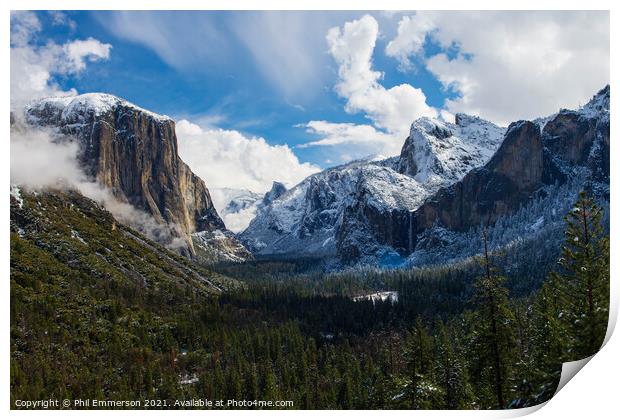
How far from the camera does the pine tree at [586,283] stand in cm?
3036

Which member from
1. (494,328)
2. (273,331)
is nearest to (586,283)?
(494,328)

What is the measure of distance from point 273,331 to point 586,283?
8465cm

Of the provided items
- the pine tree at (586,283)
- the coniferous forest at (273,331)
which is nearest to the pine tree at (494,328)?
the coniferous forest at (273,331)

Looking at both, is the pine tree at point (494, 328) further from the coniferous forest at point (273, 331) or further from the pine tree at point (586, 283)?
the pine tree at point (586, 283)

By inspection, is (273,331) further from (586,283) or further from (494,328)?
(586,283)

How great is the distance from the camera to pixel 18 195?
122 m

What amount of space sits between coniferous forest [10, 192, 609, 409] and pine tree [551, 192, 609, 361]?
82 mm

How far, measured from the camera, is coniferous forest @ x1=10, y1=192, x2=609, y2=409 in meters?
33.1

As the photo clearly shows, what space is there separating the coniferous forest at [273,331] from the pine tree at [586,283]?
0.27 feet

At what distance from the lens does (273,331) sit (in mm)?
109062
